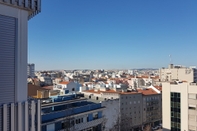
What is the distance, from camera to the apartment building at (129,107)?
94.5 ft

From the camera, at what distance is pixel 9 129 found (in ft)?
22.6

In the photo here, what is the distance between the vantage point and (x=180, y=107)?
19.4 metres

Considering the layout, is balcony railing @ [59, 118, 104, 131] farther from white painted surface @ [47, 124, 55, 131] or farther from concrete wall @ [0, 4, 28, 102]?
concrete wall @ [0, 4, 28, 102]

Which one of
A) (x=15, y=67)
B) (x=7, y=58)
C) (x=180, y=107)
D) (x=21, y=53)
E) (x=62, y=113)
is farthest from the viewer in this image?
(x=62, y=113)

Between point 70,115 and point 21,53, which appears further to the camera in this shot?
point 70,115

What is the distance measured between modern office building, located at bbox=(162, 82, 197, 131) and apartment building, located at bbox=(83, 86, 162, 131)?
9159mm

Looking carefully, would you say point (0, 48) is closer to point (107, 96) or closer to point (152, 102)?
point (107, 96)

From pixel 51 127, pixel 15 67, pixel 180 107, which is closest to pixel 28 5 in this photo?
pixel 15 67

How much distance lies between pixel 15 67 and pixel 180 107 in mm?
17044

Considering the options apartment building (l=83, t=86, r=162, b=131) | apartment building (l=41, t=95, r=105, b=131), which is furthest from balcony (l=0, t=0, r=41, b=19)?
apartment building (l=83, t=86, r=162, b=131)

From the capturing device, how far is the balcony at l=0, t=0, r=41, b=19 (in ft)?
22.7

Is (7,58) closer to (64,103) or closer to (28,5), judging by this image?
(28,5)

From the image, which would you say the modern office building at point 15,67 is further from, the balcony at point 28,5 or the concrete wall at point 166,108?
the concrete wall at point 166,108

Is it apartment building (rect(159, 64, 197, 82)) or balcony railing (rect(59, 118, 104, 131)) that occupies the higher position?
apartment building (rect(159, 64, 197, 82))
